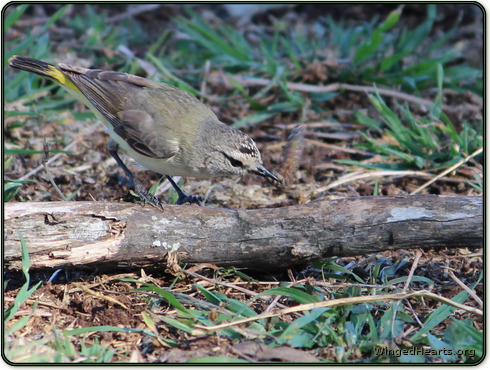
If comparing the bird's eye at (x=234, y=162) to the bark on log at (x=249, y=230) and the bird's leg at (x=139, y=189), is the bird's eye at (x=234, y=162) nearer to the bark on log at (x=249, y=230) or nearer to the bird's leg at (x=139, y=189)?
the bird's leg at (x=139, y=189)

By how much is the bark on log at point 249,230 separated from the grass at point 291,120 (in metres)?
0.22

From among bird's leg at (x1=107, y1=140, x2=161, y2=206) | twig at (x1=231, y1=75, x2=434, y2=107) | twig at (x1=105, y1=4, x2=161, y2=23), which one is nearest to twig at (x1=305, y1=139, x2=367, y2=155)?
twig at (x1=231, y1=75, x2=434, y2=107)

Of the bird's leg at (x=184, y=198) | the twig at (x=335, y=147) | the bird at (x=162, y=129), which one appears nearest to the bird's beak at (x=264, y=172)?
the bird at (x=162, y=129)

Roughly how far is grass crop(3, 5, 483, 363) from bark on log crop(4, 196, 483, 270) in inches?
8.8

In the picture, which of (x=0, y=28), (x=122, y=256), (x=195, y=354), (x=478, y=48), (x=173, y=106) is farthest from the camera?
(x=478, y=48)

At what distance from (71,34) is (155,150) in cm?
439

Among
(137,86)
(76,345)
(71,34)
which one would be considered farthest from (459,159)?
(71,34)

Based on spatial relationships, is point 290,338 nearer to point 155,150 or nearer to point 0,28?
point 155,150

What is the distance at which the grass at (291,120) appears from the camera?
3723 mm

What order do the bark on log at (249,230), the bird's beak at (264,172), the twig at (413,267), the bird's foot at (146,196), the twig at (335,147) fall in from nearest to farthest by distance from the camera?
1. the bark on log at (249,230)
2. the twig at (413,267)
3. the bird's foot at (146,196)
4. the bird's beak at (264,172)
5. the twig at (335,147)

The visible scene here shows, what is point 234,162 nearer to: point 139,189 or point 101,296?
point 139,189

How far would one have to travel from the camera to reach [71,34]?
8.70 meters

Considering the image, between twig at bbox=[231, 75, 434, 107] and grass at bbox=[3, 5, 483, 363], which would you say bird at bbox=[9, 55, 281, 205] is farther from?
twig at bbox=[231, 75, 434, 107]

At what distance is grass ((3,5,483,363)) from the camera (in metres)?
3.72
